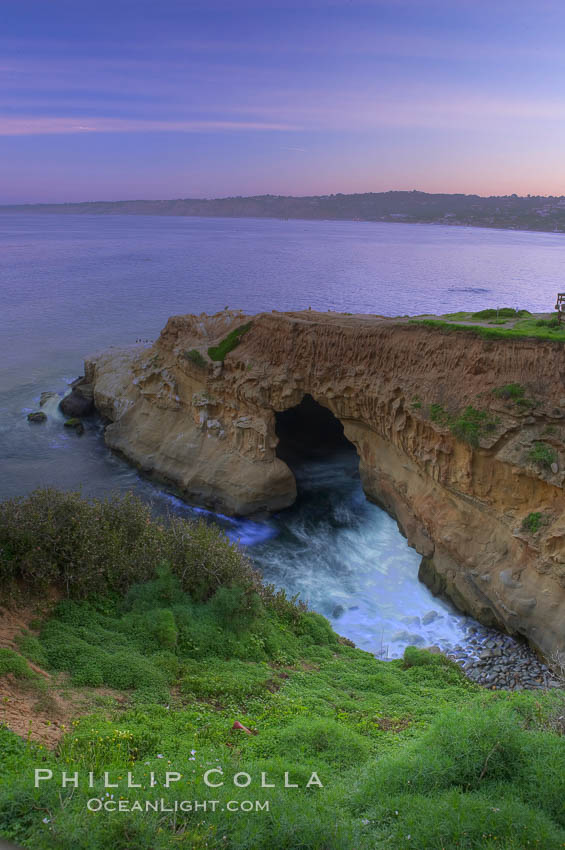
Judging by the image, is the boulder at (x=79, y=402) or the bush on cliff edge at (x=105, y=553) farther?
the boulder at (x=79, y=402)

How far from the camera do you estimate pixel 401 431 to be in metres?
23.0

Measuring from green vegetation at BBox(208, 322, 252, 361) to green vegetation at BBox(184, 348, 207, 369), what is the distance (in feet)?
1.58

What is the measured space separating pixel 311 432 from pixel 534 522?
1927 cm

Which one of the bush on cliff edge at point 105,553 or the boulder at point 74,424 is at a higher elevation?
the bush on cliff edge at point 105,553

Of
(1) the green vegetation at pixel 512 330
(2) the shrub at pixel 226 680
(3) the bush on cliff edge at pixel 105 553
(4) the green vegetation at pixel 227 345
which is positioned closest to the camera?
(2) the shrub at pixel 226 680

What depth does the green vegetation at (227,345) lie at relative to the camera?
29562mm

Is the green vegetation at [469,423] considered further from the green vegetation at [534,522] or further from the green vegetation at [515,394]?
the green vegetation at [534,522]

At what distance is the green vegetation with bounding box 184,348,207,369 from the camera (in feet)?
97.3

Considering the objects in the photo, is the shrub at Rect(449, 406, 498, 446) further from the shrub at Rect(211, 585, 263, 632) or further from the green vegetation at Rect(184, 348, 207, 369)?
the green vegetation at Rect(184, 348, 207, 369)

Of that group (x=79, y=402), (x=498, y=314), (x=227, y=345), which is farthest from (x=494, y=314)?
(x=79, y=402)

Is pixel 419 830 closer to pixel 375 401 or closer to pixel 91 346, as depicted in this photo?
pixel 375 401

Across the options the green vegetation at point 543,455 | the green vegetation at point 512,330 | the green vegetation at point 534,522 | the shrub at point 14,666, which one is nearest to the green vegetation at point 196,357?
the green vegetation at point 512,330

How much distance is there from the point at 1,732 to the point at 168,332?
27.1 m

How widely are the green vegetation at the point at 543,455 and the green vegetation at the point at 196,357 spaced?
1736cm
